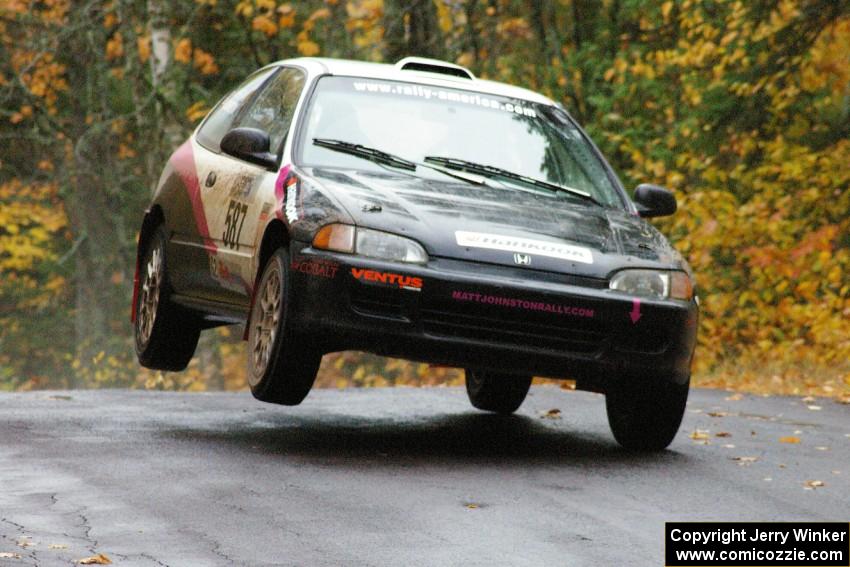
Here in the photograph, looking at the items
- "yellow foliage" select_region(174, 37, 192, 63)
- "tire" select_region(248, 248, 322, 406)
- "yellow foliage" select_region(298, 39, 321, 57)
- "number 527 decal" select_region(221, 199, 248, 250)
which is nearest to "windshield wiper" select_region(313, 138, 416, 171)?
"number 527 decal" select_region(221, 199, 248, 250)

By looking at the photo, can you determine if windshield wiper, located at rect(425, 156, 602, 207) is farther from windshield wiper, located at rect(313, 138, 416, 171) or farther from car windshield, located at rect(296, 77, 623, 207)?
windshield wiper, located at rect(313, 138, 416, 171)

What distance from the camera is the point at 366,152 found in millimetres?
8719

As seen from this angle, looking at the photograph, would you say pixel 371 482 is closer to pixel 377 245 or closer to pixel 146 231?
pixel 377 245

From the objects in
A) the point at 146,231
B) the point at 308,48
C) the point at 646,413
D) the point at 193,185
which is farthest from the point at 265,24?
the point at 646,413

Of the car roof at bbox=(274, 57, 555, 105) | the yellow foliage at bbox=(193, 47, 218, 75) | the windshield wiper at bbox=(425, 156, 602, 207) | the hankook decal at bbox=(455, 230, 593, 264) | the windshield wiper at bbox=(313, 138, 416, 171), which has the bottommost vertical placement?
the hankook decal at bbox=(455, 230, 593, 264)

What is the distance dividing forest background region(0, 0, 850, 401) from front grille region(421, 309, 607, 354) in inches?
202

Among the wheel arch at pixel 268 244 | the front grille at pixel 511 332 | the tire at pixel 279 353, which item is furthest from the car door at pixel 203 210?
the front grille at pixel 511 332

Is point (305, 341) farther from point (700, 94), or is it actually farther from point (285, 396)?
point (700, 94)

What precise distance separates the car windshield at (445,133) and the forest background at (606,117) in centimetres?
415

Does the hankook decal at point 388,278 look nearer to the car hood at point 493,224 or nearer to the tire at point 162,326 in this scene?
the car hood at point 493,224

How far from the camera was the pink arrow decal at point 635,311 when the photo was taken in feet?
26.0

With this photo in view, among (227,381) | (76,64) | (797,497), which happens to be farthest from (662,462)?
(227,381)

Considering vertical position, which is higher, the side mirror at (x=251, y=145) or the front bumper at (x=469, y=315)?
the side mirror at (x=251, y=145)

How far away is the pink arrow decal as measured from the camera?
7922 millimetres
